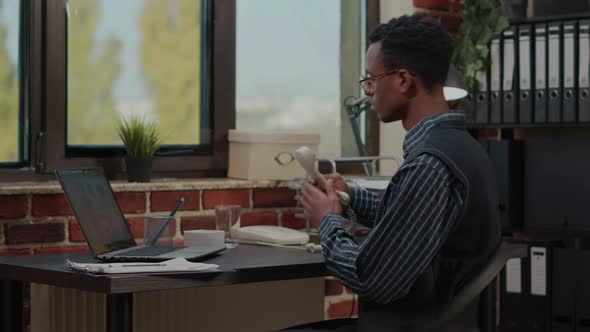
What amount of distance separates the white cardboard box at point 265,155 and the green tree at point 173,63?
169mm

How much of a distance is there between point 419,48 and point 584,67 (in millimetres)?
1611

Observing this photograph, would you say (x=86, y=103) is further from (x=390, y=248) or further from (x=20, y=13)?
(x=390, y=248)

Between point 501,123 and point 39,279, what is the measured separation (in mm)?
2002

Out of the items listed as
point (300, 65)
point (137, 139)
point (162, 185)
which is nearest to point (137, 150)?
point (137, 139)

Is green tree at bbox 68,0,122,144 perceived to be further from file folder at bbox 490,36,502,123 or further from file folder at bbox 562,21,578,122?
file folder at bbox 562,21,578,122

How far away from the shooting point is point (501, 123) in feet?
11.7

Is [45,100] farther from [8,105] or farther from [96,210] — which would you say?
[96,210]

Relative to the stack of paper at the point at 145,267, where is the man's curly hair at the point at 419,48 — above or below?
above

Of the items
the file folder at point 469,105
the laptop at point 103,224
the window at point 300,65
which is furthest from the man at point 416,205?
the file folder at point 469,105

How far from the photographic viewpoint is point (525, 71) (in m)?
3.48

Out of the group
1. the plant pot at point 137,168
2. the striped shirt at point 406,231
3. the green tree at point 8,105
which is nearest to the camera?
the striped shirt at point 406,231

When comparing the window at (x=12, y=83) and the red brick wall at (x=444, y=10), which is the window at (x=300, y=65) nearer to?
the red brick wall at (x=444, y=10)

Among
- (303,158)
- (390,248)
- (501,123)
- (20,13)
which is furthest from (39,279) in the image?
(501,123)

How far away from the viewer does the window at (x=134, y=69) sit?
2934mm
